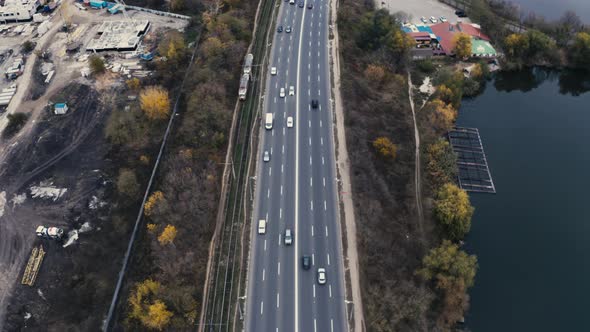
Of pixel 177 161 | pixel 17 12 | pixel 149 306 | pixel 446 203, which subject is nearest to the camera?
pixel 149 306

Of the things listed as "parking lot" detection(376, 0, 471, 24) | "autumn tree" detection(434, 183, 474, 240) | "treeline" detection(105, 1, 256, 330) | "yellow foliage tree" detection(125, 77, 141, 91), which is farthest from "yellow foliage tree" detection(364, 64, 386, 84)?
"yellow foliage tree" detection(125, 77, 141, 91)

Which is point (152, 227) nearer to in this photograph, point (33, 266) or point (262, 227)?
→ point (262, 227)

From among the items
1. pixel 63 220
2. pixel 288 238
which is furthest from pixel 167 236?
pixel 63 220

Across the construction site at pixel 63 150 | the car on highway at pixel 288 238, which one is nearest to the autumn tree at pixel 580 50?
the car on highway at pixel 288 238

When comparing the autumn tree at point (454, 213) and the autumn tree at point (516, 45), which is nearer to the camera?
the autumn tree at point (454, 213)

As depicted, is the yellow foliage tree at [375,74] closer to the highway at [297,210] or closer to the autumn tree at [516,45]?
the highway at [297,210]

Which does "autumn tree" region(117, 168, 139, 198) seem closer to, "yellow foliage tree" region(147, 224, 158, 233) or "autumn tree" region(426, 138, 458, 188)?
"yellow foliage tree" region(147, 224, 158, 233)

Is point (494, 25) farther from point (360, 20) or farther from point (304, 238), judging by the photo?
point (304, 238)
